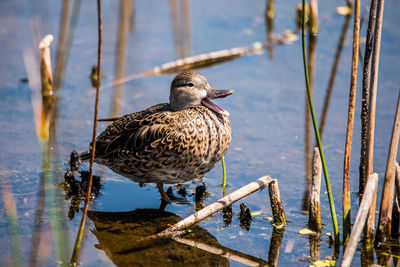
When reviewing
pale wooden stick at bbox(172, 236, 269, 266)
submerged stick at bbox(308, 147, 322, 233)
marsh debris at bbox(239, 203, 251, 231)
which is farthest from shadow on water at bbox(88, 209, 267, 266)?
submerged stick at bbox(308, 147, 322, 233)

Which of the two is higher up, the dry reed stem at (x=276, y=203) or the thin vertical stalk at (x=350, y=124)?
the thin vertical stalk at (x=350, y=124)

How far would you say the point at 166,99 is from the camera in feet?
27.3

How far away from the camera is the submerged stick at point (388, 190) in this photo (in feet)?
15.4

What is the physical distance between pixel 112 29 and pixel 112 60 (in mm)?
1255

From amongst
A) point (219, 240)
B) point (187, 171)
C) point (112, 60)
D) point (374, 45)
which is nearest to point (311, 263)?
point (219, 240)

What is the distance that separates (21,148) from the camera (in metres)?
7.08

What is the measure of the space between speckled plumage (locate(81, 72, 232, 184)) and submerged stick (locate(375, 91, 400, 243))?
5.56ft

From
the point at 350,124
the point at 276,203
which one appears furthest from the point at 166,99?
the point at 350,124

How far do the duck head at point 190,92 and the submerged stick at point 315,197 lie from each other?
1238 millimetres

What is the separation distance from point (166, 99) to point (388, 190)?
4134 mm

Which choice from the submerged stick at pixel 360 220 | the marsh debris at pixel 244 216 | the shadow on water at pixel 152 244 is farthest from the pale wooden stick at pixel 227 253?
the submerged stick at pixel 360 220

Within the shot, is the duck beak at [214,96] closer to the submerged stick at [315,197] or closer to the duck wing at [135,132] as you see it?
the duck wing at [135,132]

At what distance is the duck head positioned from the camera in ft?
20.0

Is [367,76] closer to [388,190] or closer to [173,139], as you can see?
[388,190]
